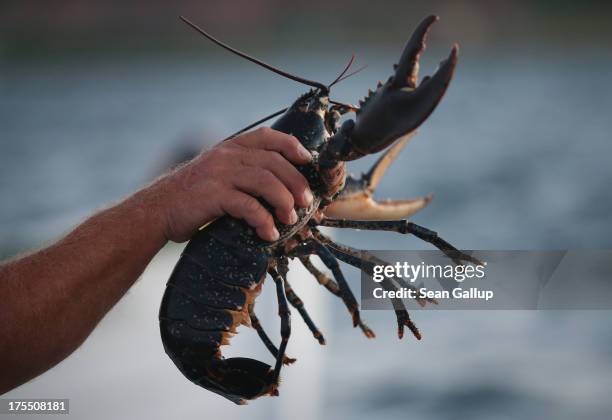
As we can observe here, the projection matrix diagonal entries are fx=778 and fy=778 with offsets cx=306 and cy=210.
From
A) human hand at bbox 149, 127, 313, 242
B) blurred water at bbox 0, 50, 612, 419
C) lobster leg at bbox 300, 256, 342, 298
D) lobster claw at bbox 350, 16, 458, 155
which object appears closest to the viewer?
lobster claw at bbox 350, 16, 458, 155

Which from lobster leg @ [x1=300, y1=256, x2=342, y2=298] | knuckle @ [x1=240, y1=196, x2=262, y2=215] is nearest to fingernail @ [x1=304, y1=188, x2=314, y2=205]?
knuckle @ [x1=240, y1=196, x2=262, y2=215]

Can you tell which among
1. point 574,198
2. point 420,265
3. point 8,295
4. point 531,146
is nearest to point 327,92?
point 420,265

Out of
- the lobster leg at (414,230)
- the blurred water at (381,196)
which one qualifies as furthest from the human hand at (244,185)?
the blurred water at (381,196)

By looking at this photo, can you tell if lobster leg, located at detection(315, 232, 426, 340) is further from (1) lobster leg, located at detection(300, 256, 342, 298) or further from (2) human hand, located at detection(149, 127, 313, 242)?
(2) human hand, located at detection(149, 127, 313, 242)

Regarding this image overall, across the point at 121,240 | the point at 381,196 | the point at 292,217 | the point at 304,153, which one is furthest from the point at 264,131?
the point at 381,196

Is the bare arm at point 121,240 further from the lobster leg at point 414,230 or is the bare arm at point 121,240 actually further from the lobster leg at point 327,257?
the lobster leg at point 414,230

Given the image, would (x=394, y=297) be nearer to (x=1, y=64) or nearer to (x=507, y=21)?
(x=1, y=64)

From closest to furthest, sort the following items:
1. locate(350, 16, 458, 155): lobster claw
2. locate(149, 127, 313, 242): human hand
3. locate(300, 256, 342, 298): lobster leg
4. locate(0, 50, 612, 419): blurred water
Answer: locate(350, 16, 458, 155): lobster claw → locate(149, 127, 313, 242): human hand → locate(300, 256, 342, 298): lobster leg → locate(0, 50, 612, 419): blurred water
